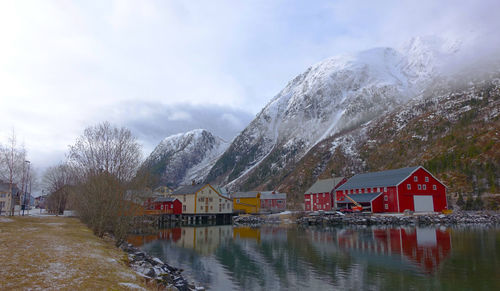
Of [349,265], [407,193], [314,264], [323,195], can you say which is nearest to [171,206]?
[323,195]

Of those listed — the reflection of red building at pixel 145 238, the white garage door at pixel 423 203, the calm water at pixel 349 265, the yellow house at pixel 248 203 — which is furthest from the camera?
the yellow house at pixel 248 203

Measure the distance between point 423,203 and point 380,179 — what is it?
9.92 meters

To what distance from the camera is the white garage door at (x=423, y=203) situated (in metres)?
68.7

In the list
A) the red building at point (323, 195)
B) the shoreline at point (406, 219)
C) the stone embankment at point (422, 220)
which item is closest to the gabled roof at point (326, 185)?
the red building at point (323, 195)

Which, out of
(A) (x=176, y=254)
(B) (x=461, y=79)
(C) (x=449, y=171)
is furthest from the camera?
(B) (x=461, y=79)

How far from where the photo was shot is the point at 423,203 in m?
69.1

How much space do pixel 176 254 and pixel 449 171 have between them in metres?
83.3

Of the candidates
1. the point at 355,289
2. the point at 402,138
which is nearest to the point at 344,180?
the point at 402,138

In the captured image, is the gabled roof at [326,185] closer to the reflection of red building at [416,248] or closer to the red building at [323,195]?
the red building at [323,195]

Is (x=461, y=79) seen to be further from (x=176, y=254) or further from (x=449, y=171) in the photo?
(x=176, y=254)

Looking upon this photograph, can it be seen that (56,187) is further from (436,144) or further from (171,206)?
(436,144)

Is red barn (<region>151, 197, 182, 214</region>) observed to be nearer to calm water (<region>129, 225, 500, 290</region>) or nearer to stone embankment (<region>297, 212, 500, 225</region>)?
stone embankment (<region>297, 212, 500, 225</region>)

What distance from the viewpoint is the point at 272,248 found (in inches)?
1320

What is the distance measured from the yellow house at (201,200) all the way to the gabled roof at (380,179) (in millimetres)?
32486
